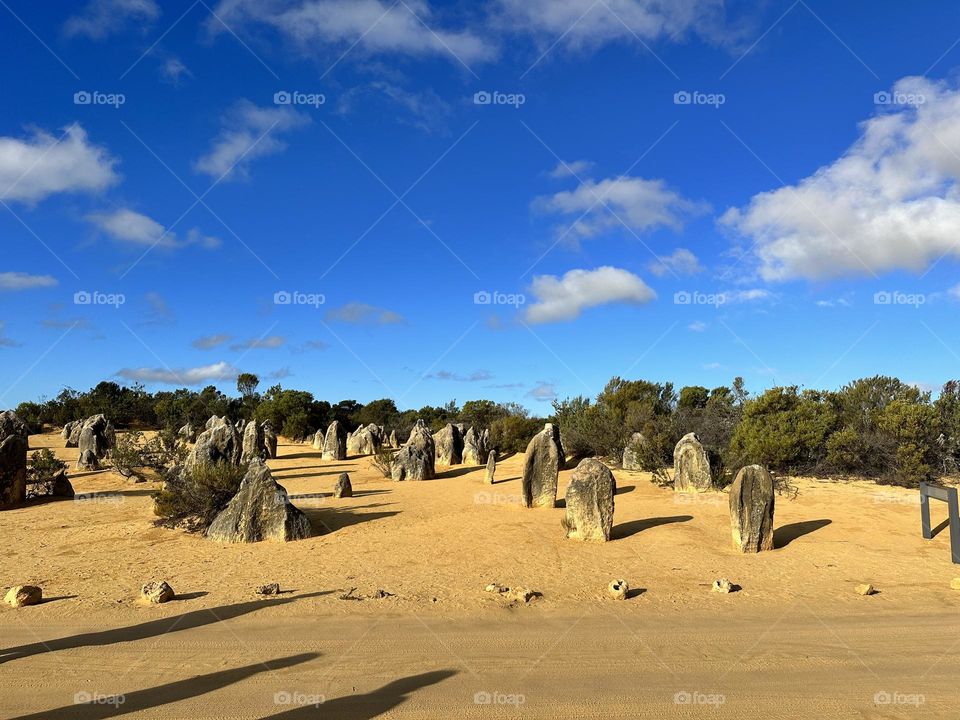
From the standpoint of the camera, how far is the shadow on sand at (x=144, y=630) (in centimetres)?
575

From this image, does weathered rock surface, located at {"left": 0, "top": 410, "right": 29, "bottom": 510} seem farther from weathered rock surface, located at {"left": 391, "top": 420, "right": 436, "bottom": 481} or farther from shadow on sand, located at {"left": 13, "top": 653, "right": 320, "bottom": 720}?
shadow on sand, located at {"left": 13, "top": 653, "right": 320, "bottom": 720}

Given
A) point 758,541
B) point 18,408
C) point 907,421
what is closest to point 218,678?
point 758,541

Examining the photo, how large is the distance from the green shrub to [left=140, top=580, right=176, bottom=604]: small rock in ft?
15.4

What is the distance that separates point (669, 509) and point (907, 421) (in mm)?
11586

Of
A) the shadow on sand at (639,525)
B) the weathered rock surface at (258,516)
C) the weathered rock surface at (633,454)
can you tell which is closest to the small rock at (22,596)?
the weathered rock surface at (258,516)

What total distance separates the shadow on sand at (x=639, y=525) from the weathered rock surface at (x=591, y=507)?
1.80 feet

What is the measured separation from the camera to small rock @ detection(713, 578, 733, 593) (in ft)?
27.2

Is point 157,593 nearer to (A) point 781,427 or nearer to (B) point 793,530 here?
(B) point 793,530

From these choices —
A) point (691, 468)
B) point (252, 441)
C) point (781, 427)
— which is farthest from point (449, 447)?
point (781, 427)

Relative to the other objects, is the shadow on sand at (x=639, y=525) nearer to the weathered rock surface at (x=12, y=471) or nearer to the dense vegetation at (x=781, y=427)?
the dense vegetation at (x=781, y=427)

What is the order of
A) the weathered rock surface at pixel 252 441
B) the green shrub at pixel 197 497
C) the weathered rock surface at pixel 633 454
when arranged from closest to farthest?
the green shrub at pixel 197 497
the weathered rock surface at pixel 633 454
the weathered rock surface at pixel 252 441

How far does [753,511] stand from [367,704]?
8.80 meters

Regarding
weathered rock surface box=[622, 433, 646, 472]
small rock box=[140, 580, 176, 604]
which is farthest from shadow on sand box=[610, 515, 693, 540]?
small rock box=[140, 580, 176, 604]

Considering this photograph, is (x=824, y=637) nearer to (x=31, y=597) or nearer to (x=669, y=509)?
(x=669, y=509)
